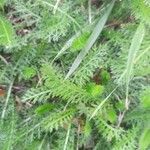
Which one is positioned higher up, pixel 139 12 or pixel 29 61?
pixel 139 12

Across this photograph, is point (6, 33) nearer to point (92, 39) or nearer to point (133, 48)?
point (92, 39)

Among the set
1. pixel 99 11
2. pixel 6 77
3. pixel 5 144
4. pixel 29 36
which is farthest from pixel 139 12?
pixel 5 144

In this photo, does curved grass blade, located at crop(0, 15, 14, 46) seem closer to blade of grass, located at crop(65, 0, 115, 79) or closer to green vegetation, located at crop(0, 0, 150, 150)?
green vegetation, located at crop(0, 0, 150, 150)

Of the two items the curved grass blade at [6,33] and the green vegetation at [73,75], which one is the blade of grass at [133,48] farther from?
the curved grass blade at [6,33]

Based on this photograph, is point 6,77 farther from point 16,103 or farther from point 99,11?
point 99,11

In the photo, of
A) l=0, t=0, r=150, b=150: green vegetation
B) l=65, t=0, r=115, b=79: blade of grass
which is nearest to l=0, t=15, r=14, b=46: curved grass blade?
l=0, t=0, r=150, b=150: green vegetation

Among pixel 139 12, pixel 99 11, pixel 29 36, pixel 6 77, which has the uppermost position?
pixel 139 12

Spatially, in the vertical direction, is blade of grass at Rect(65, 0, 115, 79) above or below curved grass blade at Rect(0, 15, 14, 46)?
above

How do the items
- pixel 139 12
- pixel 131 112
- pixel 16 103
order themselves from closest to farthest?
pixel 139 12, pixel 131 112, pixel 16 103
